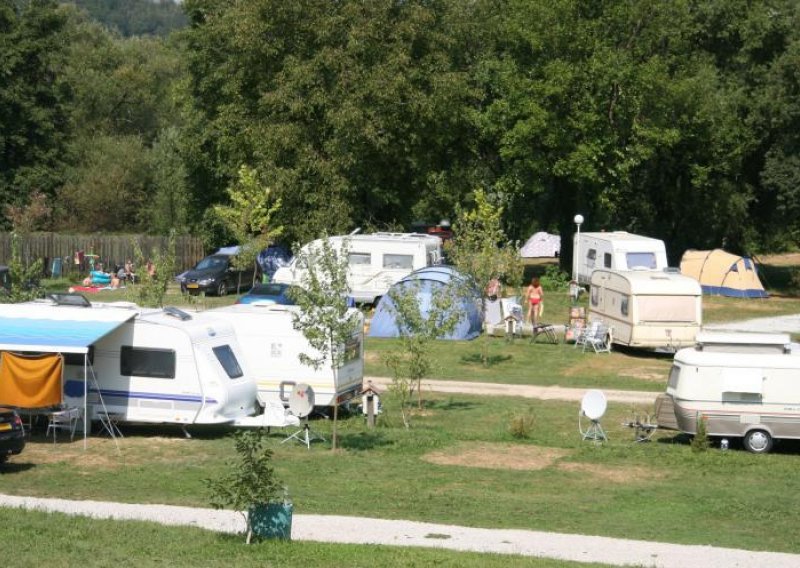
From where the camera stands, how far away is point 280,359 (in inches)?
859

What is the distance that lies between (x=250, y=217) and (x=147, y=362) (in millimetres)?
19347

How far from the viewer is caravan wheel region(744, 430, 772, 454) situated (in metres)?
19.7

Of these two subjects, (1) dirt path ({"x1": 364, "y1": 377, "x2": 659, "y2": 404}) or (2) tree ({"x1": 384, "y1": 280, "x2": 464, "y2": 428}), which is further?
(1) dirt path ({"x1": 364, "y1": 377, "x2": 659, "y2": 404})

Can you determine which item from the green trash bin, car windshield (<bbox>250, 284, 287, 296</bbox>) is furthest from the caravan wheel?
car windshield (<bbox>250, 284, 287, 296</bbox>)

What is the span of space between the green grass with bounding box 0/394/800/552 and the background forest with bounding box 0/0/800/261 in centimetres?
2211

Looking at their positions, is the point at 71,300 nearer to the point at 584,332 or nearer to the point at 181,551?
the point at 181,551

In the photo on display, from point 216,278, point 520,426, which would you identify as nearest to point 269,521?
point 520,426

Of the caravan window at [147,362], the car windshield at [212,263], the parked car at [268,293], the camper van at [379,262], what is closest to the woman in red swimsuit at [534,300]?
the camper van at [379,262]

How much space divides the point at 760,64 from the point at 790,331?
1628 cm

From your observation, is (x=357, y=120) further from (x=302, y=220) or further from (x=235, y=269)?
(x=235, y=269)

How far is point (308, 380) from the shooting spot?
2170cm

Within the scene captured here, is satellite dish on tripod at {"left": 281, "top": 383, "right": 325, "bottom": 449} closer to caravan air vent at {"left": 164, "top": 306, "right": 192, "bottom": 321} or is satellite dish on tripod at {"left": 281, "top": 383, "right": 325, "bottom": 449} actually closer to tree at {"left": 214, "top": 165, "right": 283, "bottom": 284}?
caravan air vent at {"left": 164, "top": 306, "right": 192, "bottom": 321}

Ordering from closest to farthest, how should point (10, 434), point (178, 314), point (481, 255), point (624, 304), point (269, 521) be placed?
point (269, 521), point (10, 434), point (178, 314), point (481, 255), point (624, 304)

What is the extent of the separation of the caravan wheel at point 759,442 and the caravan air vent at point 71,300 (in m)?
12.4
